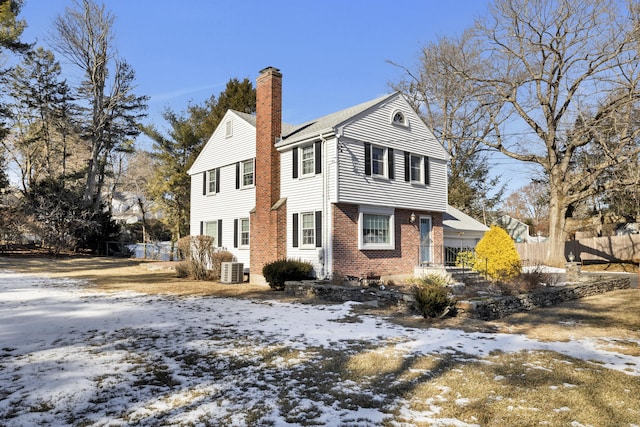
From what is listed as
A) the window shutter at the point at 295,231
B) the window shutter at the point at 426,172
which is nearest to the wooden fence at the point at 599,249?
the window shutter at the point at 426,172

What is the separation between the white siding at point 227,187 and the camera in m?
18.1

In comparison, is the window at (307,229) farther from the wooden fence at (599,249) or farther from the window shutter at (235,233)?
the wooden fence at (599,249)

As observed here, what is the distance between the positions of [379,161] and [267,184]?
454cm

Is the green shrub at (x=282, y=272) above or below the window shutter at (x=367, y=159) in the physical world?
below

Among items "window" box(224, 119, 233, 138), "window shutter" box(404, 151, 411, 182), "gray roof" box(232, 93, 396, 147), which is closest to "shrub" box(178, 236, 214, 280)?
"gray roof" box(232, 93, 396, 147)

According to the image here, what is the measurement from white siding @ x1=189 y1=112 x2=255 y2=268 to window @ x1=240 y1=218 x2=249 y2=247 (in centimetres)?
21

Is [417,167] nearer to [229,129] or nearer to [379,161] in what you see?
[379,161]

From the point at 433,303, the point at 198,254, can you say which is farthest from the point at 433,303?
the point at 198,254

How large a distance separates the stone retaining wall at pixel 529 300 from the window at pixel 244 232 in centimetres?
1083

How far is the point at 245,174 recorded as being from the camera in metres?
18.2

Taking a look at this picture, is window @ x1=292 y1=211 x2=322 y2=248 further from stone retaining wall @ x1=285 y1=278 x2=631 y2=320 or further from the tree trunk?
the tree trunk

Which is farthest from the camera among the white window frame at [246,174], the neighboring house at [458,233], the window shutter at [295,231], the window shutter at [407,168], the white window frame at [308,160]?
the neighboring house at [458,233]

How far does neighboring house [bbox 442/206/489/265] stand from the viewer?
66.7 feet

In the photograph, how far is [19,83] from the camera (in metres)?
31.3
